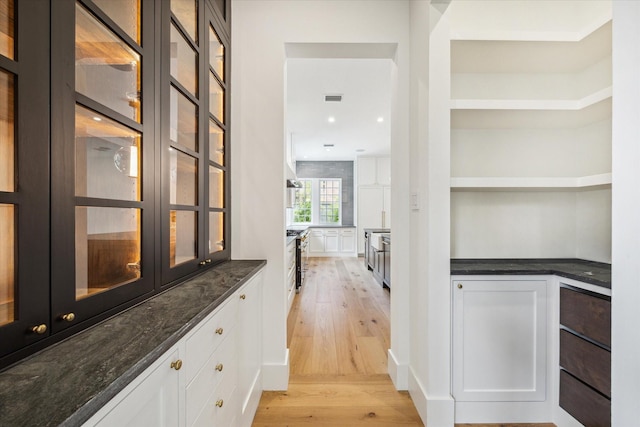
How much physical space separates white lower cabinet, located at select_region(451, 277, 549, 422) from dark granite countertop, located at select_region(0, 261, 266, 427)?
1.39 metres

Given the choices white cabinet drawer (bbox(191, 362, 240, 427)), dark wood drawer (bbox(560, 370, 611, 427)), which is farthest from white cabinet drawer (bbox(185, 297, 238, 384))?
dark wood drawer (bbox(560, 370, 611, 427))

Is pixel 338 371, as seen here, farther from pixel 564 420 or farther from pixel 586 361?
pixel 586 361

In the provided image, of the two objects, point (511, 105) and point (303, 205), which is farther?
point (303, 205)

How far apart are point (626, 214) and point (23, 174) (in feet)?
4.61

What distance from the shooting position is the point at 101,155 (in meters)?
0.90

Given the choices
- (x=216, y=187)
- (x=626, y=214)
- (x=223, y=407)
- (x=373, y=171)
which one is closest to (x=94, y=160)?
(x=216, y=187)

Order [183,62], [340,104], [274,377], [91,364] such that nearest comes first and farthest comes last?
[91,364] < [183,62] < [274,377] < [340,104]

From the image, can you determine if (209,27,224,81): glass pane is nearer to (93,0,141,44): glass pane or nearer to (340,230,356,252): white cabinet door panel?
(93,0,141,44): glass pane

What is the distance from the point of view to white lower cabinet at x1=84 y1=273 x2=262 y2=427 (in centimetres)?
64

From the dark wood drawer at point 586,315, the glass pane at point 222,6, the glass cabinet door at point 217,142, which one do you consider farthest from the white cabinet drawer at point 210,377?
the glass pane at point 222,6

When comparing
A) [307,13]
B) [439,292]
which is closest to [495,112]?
[439,292]

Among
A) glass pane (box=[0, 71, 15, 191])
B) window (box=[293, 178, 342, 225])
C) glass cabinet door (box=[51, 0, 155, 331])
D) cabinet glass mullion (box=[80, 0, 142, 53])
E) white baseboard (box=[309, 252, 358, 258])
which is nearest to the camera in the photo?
glass pane (box=[0, 71, 15, 191])

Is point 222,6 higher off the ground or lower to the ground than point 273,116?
higher

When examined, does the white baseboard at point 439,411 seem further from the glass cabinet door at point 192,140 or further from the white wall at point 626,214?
the glass cabinet door at point 192,140
